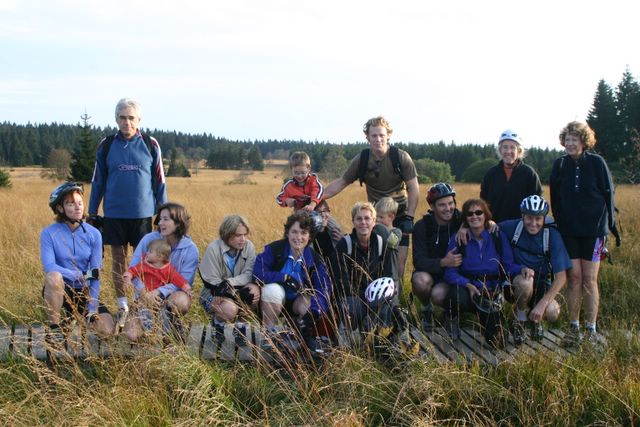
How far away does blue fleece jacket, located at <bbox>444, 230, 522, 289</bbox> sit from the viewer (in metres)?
5.00

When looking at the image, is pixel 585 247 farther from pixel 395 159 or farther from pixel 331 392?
pixel 331 392

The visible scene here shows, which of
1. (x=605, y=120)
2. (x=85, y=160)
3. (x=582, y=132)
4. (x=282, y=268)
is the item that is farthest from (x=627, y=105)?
(x=282, y=268)

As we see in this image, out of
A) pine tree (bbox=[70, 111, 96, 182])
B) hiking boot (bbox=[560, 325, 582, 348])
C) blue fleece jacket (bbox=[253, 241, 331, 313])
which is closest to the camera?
hiking boot (bbox=[560, 325, 582, 348])

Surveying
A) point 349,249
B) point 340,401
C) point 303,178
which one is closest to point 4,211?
point 303,178

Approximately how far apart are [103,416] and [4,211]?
909cm

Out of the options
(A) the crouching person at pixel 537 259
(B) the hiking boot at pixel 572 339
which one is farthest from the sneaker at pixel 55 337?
(B) the hiking boot at pixel 572 339

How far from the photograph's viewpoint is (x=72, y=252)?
497 cm

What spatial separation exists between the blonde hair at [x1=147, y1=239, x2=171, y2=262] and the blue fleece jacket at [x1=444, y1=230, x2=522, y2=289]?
2480mm

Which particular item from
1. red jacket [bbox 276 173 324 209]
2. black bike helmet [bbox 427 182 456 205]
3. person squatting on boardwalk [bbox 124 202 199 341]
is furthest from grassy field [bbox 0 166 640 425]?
red jacket [bbox 276 173 324 209]

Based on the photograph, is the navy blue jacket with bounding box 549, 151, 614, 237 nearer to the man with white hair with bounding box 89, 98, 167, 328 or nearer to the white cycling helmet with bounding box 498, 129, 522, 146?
the white cycling helmet with bounding box 498, 129, 522, 146

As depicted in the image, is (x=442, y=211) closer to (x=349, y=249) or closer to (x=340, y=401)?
(x=349, y=249)

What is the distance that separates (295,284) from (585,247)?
271 cm

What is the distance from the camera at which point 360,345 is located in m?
4.36

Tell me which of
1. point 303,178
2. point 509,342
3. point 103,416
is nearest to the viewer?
point 103,416
